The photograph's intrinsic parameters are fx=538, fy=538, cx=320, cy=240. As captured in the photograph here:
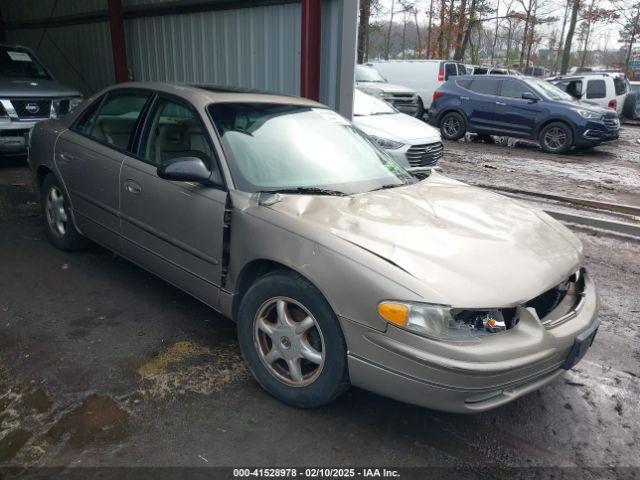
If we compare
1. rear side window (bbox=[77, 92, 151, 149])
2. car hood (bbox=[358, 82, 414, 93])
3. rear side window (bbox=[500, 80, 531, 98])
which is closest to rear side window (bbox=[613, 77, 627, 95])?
rear side window (bbox=[500, 80, 531, 98])

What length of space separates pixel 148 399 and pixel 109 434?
31 cm

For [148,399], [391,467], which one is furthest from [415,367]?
[148,399]

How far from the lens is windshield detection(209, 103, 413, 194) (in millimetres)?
3201

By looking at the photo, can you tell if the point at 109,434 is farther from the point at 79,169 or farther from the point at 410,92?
the point at 410,92

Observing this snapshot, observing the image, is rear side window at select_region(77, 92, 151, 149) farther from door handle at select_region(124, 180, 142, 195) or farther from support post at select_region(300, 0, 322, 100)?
support post at select_region(300, 0, 322, 100)

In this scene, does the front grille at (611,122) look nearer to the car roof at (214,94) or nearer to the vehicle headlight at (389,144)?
the vehicle headlight at (389,144)

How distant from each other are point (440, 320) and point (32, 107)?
26.2 feet

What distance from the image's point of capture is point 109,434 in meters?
2.57

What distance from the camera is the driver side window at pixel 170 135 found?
353 cm

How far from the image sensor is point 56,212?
478cm

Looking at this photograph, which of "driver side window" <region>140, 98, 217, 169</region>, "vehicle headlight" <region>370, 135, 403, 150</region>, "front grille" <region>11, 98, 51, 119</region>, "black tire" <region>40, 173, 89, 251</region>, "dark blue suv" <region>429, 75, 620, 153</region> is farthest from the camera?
"dark blue suv" <region>429, 75, 620, 153</region>

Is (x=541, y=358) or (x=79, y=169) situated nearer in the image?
(x=541, y=358)

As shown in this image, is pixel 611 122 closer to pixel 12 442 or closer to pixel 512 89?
pixel 512 89

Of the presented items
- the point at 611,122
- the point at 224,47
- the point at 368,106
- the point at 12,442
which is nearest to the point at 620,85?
the point at 611,122
